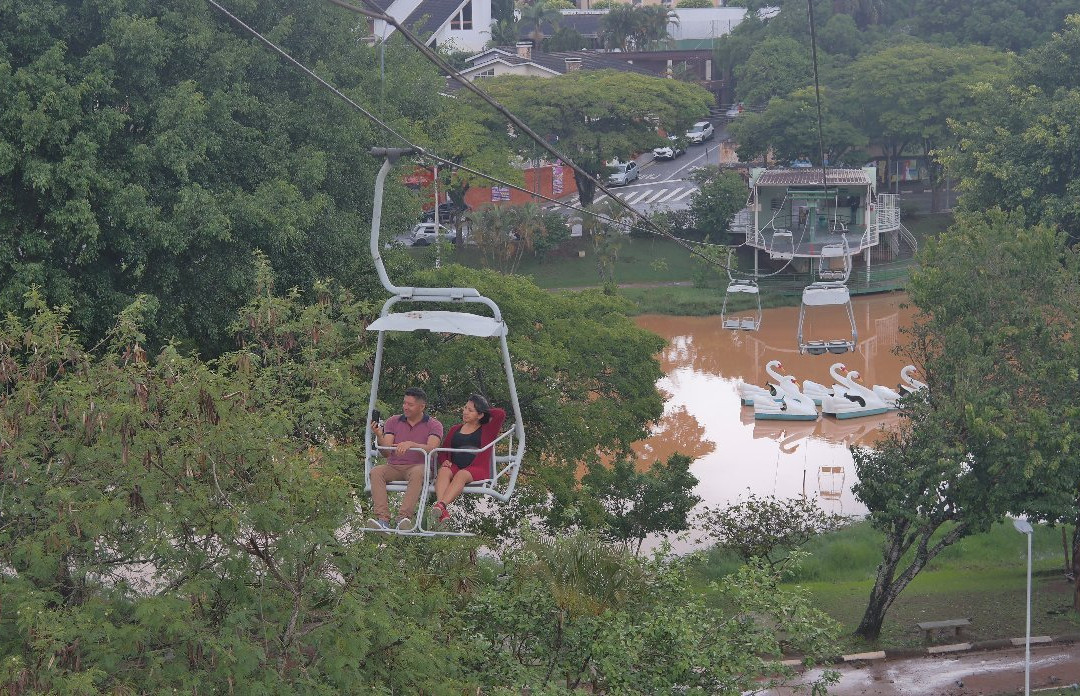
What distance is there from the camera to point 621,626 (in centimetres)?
1088

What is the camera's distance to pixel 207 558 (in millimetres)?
9000

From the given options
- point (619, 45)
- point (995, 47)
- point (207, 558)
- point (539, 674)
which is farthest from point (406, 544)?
point (619, 45)

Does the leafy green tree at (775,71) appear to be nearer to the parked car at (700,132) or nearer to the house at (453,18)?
the parked car at (700,132)

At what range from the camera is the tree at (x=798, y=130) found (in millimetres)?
47625

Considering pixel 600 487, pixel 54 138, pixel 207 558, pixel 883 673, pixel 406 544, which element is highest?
pixel 54 138

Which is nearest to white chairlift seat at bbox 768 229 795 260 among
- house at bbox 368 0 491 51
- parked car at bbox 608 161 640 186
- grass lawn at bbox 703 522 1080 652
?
parked car at bbox 608 161 640 186

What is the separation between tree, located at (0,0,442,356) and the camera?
16922 mm

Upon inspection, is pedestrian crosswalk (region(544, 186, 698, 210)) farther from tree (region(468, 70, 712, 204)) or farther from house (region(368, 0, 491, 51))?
house (region(368, 0, 491, 51))

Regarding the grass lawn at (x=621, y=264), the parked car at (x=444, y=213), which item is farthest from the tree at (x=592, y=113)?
the parked car at (x=444, y=213)

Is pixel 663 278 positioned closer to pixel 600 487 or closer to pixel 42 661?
pixel 600 487

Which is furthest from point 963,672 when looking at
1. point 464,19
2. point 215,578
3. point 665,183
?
point 464,19

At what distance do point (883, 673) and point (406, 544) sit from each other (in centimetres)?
795

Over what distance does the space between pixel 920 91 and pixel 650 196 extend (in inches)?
412

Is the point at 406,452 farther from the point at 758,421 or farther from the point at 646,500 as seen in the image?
the point at 758,421
